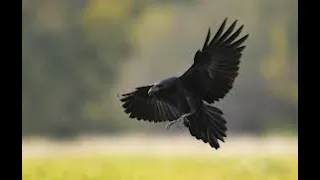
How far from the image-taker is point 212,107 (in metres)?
1.30

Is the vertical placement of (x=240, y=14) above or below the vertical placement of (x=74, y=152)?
above

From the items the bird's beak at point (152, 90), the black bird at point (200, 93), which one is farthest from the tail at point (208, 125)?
the bird's beak at point (152, 90)

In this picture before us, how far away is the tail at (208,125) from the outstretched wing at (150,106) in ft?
0.13

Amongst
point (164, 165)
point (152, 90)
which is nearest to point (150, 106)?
point (152, 90)

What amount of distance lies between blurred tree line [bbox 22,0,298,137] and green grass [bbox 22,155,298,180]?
0.07 m

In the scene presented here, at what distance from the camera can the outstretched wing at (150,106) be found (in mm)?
1302

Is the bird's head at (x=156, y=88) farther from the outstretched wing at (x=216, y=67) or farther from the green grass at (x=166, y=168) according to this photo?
the green grass at (x=166, y=168)

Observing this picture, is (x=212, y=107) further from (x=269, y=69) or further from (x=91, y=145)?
(x=91, y=145)

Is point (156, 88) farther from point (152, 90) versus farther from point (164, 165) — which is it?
Answer: point (164, 165)

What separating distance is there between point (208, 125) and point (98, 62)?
0.99 feet

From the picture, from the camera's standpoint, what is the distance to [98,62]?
134cm

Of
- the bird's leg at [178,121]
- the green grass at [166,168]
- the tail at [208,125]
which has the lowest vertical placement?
the green grass at [166,168]
